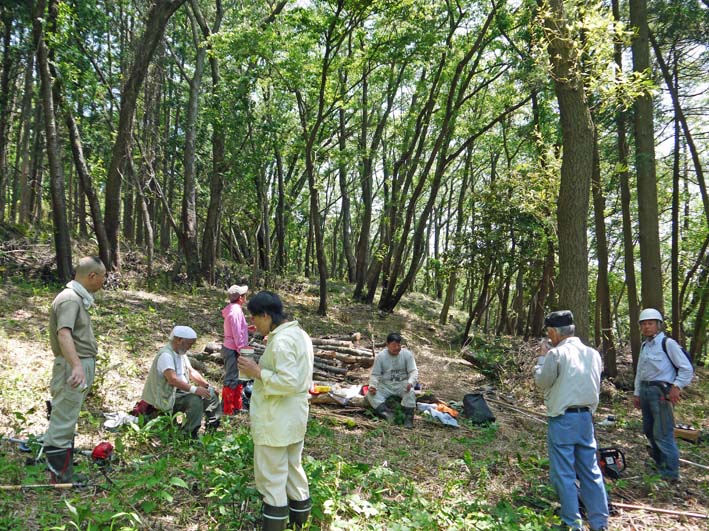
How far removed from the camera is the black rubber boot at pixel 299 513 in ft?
12.5

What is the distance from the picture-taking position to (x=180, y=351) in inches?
216

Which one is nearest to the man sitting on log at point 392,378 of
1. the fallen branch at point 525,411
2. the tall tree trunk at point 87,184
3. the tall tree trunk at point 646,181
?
the fallen branch at point 525,411

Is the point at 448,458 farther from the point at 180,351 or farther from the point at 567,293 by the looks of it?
the point at 180,351

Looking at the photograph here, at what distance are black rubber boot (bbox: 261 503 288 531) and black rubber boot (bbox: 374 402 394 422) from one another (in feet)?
13.5

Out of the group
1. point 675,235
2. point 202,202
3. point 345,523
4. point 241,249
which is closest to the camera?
point 345,523

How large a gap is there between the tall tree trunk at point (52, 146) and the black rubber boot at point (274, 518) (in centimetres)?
995

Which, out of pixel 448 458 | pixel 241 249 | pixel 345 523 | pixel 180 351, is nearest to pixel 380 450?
pixel 448 458

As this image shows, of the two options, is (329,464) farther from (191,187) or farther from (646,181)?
(191,187)

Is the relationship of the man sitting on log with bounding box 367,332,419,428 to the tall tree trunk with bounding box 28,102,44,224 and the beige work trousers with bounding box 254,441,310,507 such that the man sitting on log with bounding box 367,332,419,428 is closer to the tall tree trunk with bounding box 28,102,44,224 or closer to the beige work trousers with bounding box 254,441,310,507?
the beige work trousers with bounding box 254,441,310,507

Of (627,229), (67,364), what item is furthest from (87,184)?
(627,229)

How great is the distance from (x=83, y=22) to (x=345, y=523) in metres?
13.9

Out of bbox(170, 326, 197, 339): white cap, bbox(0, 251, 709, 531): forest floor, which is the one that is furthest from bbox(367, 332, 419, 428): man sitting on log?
bbox(170, 326, 197, 339): white cap

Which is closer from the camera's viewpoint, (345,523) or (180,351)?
(345,523)

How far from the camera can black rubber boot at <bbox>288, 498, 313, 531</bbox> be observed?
3816 mm
